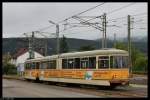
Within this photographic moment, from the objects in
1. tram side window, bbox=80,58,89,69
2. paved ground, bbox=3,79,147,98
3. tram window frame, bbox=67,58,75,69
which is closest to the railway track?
paved ground, bbox=3,79,147,98

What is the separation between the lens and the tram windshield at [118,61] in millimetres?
27717

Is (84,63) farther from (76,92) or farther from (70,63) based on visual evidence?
(76,92)

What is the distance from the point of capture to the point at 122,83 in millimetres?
27750

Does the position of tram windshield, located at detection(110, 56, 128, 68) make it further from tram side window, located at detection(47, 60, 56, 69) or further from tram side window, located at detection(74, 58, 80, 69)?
tram side window, located at detection(47, 60, 56, 69)

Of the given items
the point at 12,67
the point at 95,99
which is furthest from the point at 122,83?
the point at 12,67

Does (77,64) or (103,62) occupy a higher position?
(103,62)

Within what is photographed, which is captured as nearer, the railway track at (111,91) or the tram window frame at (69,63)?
the railway track at (111,91)

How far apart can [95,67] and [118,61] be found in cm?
163

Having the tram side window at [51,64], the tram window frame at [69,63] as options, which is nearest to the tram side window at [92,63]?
the tram window frame at [69,63]

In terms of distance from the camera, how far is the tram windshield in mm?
27717

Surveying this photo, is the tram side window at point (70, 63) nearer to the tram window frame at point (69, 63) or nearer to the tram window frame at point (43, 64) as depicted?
the tram window frame at point (69, 63)

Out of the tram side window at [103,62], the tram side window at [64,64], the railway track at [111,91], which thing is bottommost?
the railway track at [111,91]

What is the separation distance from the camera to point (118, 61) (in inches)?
1097

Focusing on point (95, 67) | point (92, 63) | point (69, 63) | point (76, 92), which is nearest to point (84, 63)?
point (92, 63)
